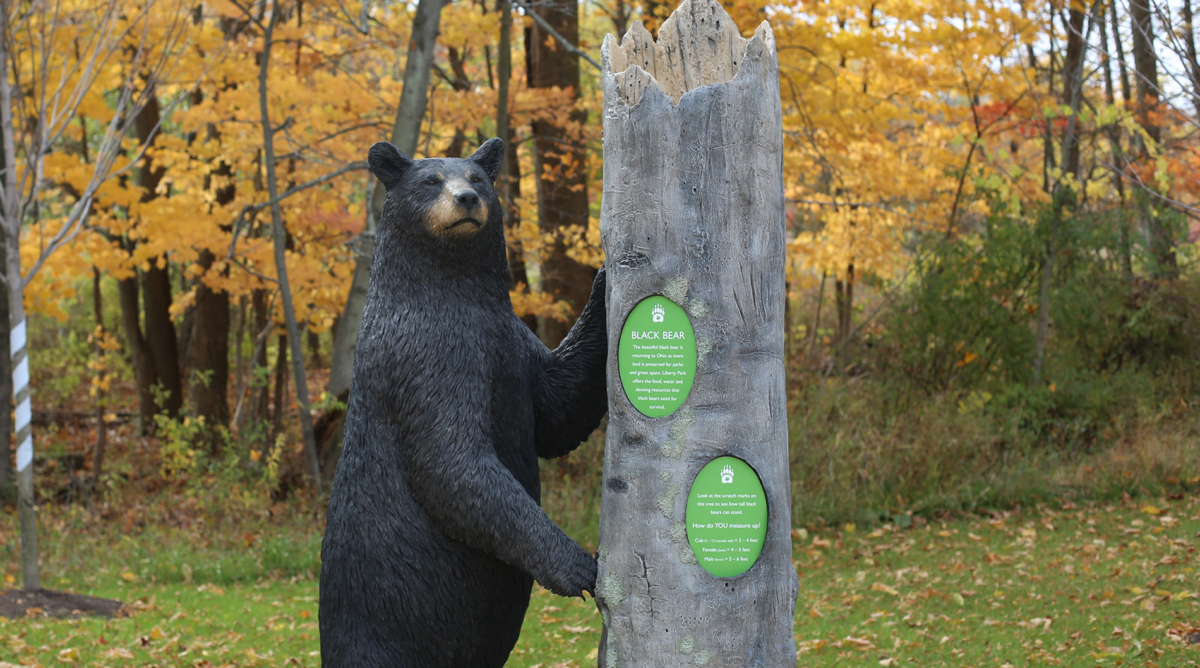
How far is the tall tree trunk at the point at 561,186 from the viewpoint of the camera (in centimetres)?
1011

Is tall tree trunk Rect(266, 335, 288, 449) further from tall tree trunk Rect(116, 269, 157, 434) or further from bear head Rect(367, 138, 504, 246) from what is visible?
bear head Rect(367, 138, 504, 246)

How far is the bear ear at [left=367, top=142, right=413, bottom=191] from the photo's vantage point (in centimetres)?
249

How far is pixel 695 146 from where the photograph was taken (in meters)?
2.24

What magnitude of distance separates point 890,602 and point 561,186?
5717 millimetres

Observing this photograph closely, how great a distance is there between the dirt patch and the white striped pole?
13cm

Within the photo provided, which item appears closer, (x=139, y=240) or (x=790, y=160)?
(x=139, y=240)

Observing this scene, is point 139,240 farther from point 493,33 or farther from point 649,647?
point 649,647

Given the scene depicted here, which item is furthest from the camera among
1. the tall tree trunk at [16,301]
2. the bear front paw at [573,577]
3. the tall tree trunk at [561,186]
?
the tall tree trunk at [561,186]

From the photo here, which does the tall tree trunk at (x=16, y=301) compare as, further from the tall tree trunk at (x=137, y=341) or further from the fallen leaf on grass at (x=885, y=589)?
the tall tree trunk at (x=137, y=341)

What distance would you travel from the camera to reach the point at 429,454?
7.55 ft

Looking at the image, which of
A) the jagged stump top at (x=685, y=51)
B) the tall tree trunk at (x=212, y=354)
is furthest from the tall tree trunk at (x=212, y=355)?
the jagged stump top at (x=685, y=51)

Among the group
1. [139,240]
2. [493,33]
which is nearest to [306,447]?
[139,240]

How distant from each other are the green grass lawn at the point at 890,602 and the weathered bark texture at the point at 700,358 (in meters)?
3.03

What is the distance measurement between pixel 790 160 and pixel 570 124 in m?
2.92
